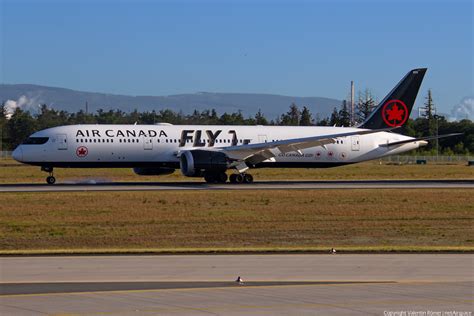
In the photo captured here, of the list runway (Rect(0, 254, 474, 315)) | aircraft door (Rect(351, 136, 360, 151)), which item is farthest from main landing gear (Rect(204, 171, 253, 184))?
runway (Rect(0, 254, 474, 315))

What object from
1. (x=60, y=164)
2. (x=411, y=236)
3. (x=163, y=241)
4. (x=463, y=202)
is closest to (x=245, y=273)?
(x=163, y=241)

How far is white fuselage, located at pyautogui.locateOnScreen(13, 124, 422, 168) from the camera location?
171 ft

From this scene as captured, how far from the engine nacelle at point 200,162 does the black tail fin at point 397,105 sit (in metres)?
13.8

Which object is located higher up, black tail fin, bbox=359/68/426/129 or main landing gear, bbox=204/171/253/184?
black tail fin, bbox=359/68/426/129

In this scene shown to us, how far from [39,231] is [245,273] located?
13.6m

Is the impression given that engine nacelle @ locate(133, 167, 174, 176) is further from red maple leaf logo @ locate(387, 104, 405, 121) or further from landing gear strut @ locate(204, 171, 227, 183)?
red maple leaf logo @ locate(387, 104, 405, 121)

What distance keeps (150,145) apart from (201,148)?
3.49 meters

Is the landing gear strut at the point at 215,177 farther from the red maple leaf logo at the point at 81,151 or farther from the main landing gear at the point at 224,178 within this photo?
the red maple leaf logo at the point at 81,151

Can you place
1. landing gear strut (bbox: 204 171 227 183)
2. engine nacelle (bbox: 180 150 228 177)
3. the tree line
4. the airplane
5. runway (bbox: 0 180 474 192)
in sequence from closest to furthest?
runway (bbox: 0 180 474 192) → engine nacelle (bbox: 180 150 228 177) → the airplane → landing gear strut (bbox: 204 171 227 183) → the tree line

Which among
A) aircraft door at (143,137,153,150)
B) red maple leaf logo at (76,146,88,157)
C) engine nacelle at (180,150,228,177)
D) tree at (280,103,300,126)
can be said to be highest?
tree at (280,103,300,126)

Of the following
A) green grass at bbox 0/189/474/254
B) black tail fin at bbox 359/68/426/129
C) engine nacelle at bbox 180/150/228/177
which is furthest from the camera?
black tail fin at bbox 359/68/426/129

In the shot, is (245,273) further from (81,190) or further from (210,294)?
(81,190)

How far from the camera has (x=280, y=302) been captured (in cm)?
1585

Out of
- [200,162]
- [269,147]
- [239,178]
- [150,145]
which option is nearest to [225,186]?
[200,162]
